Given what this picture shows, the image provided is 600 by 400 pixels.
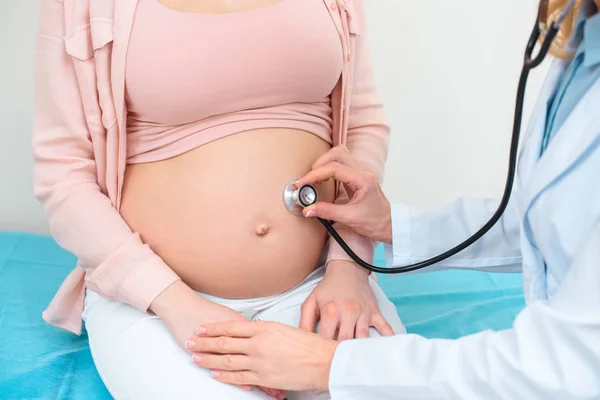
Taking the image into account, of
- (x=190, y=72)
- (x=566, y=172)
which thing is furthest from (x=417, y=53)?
(x=566, y=172)

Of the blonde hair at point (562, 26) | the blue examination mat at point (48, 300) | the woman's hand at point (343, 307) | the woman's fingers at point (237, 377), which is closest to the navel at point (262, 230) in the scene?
the woman's hand at point (343, 307)

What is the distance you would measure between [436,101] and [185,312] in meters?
1.09

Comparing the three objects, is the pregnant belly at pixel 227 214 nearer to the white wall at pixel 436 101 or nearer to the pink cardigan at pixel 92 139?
the pink cardigan at pixel 92 139

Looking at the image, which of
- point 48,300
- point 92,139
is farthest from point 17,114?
point 92,139

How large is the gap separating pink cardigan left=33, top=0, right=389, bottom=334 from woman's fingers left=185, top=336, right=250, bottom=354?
12 centimetres

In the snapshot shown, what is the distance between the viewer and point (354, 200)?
106cm

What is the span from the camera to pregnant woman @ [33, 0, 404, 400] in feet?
3.19

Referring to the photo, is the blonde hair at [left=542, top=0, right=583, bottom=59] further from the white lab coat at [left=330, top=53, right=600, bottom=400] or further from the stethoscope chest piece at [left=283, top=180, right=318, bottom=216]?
the stethoscope chest piece at [left=283, top=180, right=318, bottom=216]

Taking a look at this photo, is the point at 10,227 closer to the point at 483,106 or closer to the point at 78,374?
the point at 78,374

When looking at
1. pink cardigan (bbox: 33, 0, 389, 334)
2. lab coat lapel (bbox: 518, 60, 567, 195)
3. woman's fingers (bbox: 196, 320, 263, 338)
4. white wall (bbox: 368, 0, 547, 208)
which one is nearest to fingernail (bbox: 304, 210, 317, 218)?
pink cardigan (bbox: 33, 0, 389, 334)

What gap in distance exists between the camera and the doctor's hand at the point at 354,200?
3.36 feet

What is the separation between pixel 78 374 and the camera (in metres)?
1.11

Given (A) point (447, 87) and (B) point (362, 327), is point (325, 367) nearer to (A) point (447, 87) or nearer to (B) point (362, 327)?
(B) point (362, 327)

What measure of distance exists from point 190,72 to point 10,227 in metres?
0.97
